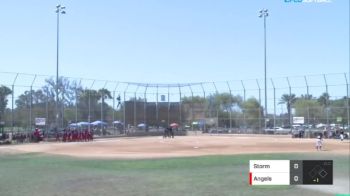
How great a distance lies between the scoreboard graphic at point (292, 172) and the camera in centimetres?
530

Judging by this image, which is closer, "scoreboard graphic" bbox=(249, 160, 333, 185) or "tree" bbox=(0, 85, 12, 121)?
"scoreboard graphic" bbox=(249, 160, 333, 185)

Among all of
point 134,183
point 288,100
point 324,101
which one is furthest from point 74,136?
point 134,183

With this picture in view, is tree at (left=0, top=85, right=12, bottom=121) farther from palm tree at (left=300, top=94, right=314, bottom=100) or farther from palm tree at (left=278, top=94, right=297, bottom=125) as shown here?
palm tree at (left=300, top=94, right=314, bottom=100)

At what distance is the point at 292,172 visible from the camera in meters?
5.42

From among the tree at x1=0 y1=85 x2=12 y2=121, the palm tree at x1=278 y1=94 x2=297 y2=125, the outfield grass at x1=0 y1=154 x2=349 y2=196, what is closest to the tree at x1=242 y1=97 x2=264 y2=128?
the palm tree at x1=278 y1=94 x2=297 y2=125

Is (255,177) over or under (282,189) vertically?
over

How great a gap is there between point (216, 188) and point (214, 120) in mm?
59093

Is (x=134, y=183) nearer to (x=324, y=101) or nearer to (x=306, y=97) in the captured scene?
(x=324, y=101)

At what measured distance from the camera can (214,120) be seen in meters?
73.8

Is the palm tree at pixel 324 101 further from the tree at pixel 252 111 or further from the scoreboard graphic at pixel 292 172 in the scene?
the scoreboard graphic at pixel 292 172

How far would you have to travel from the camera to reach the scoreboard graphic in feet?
17.4

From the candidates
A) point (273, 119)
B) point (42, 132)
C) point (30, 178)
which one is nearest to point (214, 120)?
point (273, 119)

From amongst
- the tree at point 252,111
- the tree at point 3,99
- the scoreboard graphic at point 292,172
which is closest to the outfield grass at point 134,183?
the scoreboard graphic at point 292,172

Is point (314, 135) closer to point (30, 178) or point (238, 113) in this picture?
point (238, 113)
